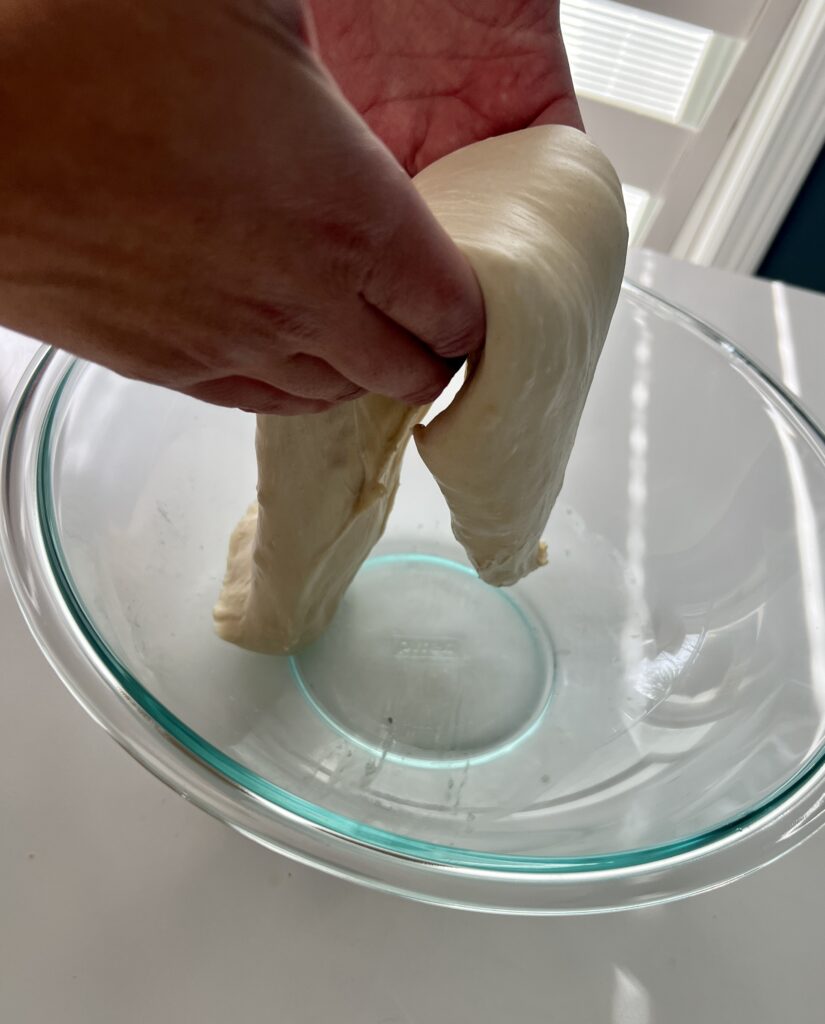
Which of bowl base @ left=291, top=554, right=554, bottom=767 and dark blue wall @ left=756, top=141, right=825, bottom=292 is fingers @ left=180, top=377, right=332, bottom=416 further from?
dark blue wall @ left=756, top=141, right=825, bottom=292

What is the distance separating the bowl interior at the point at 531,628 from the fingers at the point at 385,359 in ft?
0.55

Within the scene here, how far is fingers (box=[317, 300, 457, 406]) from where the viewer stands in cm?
36

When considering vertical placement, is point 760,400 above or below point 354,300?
below

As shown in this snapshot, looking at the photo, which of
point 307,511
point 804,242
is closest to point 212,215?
point 307,511

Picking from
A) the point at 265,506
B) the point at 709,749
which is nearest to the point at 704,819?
the point at 709,749

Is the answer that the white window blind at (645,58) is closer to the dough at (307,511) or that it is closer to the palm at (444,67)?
the palm at (444,67)

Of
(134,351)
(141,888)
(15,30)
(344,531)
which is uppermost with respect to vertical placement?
(15,30)

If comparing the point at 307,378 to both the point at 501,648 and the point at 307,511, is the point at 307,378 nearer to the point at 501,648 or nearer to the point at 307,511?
the point at 307,511

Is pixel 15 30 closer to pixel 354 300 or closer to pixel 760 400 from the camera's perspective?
pixel 354 300

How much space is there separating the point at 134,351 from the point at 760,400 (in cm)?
53

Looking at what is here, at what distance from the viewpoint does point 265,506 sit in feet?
1.89

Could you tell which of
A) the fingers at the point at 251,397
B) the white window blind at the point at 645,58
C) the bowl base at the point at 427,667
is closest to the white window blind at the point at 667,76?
the white window blind at the point at 645,58

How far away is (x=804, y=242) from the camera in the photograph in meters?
1.53

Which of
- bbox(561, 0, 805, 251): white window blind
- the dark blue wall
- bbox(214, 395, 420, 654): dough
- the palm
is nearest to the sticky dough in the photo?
bbox(214, 395, 420, 654): dough
